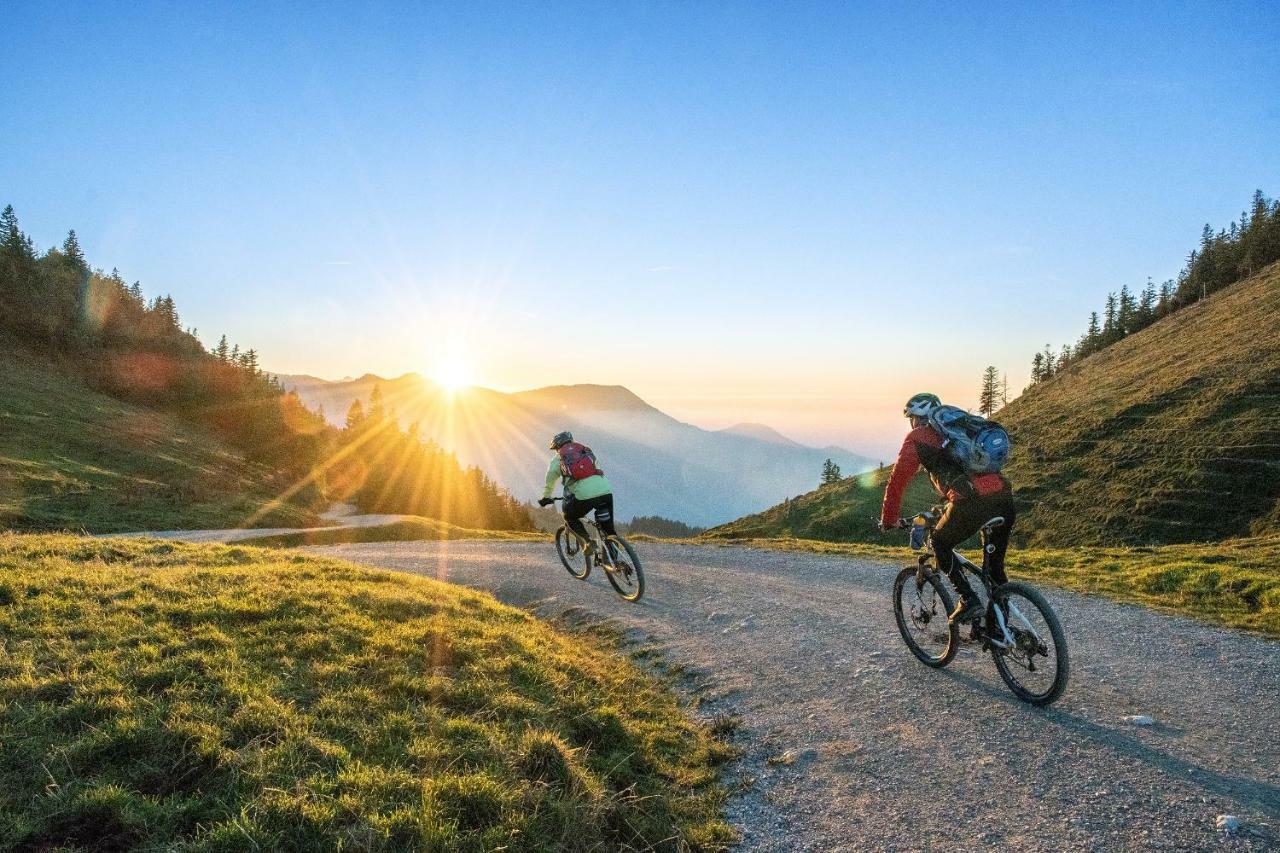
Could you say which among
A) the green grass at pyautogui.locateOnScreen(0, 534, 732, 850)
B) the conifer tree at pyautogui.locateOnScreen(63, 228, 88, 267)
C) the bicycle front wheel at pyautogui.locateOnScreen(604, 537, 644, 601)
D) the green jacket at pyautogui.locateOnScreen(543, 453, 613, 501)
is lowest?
the green grass at pyautogui.locateOnScreen(0, 534, 732, 850)

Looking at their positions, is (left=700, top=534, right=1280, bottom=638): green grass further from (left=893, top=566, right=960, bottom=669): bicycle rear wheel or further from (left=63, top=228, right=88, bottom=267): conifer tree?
(left=63, top=228, right=88, bottom=267): conifer tree

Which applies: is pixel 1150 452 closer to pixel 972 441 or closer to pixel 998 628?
pixel 998 628

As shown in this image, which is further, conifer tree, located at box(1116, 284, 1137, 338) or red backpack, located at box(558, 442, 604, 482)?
conifer tree, located at box(1116, 284, 1137, 338)

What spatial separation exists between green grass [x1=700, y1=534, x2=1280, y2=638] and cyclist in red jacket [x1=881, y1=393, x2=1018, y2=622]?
682 centimetres

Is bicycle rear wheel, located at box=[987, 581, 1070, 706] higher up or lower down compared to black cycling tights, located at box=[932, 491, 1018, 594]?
lower down

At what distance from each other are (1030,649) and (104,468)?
75.1m

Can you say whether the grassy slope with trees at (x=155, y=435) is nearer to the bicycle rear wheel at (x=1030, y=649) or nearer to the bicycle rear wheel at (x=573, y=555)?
the bicycle rear wheel at (x=573, y=555)

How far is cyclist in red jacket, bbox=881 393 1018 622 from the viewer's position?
24.4ft

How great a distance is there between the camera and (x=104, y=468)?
192ft

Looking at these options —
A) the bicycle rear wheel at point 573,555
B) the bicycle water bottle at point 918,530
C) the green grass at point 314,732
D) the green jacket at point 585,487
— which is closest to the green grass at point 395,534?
the bicycle rear wheel at point 573,555

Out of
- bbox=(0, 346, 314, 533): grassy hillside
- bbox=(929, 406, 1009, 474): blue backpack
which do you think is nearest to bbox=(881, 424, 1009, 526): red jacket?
bbox=(929, 406, 1009, 474): blue backpack

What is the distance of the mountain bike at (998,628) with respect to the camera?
7145mm

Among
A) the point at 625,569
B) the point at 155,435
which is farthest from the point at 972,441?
the point at 155,435

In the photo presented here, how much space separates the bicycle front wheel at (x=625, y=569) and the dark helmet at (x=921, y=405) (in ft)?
27.2
